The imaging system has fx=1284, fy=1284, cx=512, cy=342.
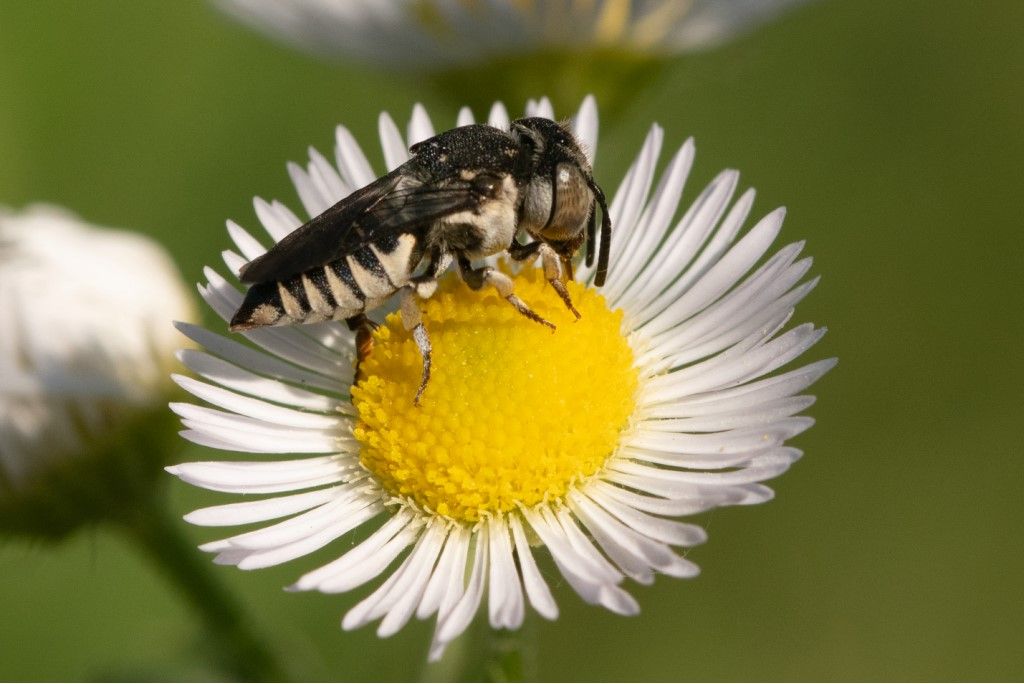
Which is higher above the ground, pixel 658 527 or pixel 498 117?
pixel 498 117

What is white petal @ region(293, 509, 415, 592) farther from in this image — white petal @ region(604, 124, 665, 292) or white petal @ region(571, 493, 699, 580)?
white petal @ region(604, 124, 665, 292)

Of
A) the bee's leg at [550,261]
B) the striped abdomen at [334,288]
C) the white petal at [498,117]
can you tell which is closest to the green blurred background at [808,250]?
the white petal at [498,117]

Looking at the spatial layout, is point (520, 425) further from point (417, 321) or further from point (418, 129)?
point (418, 129)

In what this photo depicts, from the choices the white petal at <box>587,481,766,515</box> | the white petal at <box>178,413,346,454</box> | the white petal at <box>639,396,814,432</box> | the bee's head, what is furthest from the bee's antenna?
the white petal at <box>178,413,346,454</box>

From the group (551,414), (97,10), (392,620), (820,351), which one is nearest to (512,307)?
(551,414)

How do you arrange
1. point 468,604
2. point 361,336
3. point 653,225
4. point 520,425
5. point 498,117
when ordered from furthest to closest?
1. point 498,117
2. point 653,225
3. point 361,336
4. point 520,425
5. point 468,604

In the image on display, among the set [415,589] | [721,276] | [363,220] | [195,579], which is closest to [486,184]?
[363,220]

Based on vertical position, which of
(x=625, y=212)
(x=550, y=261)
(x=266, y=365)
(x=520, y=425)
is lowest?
(x=520, y=425)
